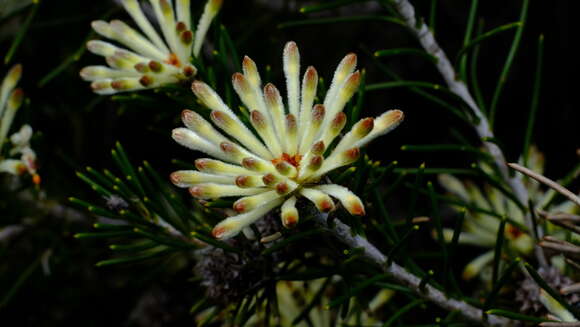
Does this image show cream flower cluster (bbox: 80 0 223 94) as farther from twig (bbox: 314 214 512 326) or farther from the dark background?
the dark background

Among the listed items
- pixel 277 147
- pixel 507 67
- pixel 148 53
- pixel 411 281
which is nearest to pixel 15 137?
pixel 148 53

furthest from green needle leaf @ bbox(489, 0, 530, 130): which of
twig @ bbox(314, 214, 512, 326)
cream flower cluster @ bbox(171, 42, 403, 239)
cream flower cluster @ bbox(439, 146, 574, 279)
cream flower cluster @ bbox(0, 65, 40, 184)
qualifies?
cream flower cluster @ bbox(0, 65, 40, 184)

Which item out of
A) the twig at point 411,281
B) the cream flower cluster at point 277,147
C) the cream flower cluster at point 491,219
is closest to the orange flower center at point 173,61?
the cream flower cluster at point 277,147

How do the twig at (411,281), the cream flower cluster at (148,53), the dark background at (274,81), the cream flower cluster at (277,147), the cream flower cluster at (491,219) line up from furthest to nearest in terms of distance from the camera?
the dark background at (274,81), the cream flower cluster at (491,219), the cream flower cluster at (148,53), the twig at (411,281), the cream flower cluster at (277,147)

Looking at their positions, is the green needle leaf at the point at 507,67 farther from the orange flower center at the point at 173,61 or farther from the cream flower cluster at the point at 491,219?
the orange flower center at the point at 173,61

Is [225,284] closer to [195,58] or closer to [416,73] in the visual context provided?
[195,58]

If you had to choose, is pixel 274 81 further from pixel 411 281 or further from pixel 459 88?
pixel 411 281

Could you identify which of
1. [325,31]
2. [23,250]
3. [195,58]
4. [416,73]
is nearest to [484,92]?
[416,73]
